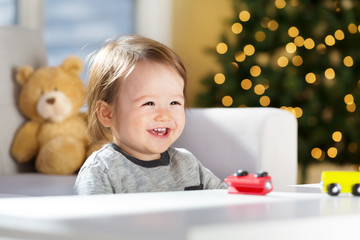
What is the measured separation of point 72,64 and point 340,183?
1.65m

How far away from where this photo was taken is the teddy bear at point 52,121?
7.07ft

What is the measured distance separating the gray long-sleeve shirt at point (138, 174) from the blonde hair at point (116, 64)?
0.39 feet

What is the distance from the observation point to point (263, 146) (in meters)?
1.72

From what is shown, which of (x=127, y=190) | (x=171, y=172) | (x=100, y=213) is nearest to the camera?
(x=100, y=213)

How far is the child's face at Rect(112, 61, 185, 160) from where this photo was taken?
4.29 feet

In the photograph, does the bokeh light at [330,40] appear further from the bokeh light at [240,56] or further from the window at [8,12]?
the window at [8,12]

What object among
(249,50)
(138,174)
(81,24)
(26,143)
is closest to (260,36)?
(249,50)

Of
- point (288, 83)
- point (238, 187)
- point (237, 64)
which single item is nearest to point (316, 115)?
point (288, 83)

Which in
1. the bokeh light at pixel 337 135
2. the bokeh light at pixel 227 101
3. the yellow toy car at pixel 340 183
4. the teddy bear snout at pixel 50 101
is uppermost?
the yellow toy car at pixel 340 183

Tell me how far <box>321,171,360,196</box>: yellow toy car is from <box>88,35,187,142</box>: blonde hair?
57 cm

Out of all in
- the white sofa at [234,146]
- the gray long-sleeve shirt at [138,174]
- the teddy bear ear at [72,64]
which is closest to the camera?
the gray long-sleeve shirt at [138,174]

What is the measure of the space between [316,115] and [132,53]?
2535mm

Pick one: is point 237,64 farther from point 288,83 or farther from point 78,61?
point 78,61

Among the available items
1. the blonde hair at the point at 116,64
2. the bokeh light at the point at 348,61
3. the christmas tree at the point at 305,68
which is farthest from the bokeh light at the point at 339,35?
the blonde hair at the point at 116,64
